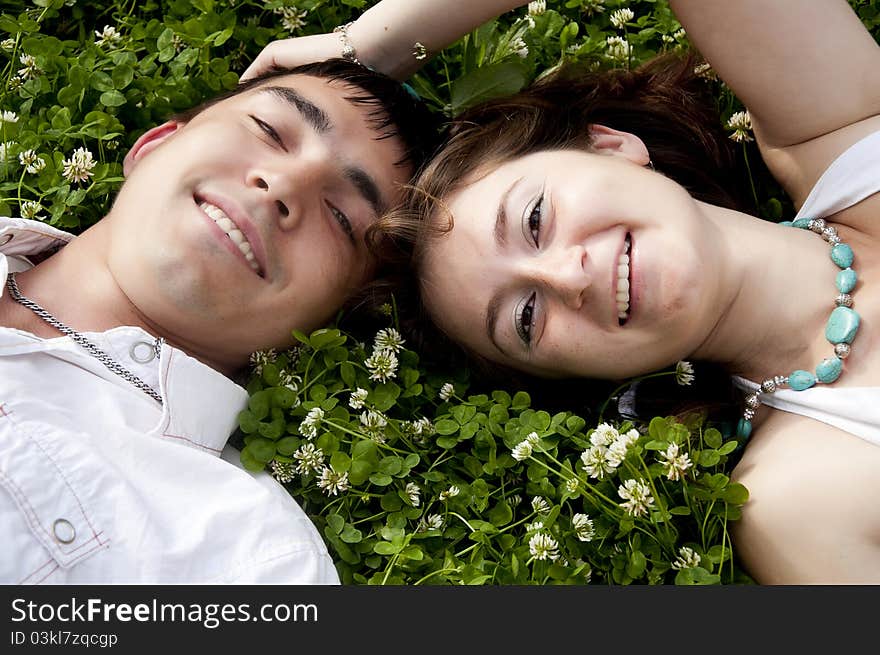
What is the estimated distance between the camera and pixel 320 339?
2479mm

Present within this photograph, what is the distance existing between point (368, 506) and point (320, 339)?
1.46 feet

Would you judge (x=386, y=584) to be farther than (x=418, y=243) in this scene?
No

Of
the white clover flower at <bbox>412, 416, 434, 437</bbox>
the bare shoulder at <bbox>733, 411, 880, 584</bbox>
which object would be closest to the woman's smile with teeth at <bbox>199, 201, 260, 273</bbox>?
the white clover flower at <bbox>412, 416, 434, 437</bbox>

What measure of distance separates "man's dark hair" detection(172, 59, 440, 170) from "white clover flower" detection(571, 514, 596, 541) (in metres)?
1.04

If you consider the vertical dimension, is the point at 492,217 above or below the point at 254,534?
above

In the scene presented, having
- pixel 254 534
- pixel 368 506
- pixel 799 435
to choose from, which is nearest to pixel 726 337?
pixel 799 435

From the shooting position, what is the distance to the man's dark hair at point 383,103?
8.45 ft

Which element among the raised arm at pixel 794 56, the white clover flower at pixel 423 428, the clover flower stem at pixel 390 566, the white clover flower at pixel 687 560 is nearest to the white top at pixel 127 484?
the clover flower stem at pixel 390 566

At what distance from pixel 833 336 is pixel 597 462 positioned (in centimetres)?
69

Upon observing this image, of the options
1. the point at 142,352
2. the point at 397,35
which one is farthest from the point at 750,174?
the point at 142,352

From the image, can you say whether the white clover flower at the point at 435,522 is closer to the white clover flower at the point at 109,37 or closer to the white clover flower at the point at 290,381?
the white clover flower at the point at 290,381

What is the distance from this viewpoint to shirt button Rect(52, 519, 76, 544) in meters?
2.02

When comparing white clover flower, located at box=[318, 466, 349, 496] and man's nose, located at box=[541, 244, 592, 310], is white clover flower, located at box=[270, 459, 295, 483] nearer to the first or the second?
white clover flower, located at box=[318, 466, 349, 496]

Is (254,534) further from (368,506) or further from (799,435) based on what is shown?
(799,435)
